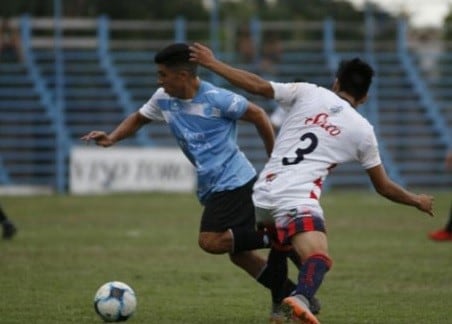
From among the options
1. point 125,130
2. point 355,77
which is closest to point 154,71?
point 125,130

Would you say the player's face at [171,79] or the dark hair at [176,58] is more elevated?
the dark hair at [176,58]

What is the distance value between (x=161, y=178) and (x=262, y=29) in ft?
20.0

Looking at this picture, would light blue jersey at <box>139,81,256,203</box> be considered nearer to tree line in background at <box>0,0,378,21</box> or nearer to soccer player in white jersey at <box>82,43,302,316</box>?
soccer player in white jersey at <box>82,43,302,316</box>

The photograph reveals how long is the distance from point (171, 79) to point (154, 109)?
51cm

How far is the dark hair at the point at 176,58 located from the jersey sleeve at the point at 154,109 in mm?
396

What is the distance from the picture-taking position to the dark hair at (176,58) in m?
9.12

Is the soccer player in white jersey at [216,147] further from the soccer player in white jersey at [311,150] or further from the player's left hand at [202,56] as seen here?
the player's left hand at [202,56]

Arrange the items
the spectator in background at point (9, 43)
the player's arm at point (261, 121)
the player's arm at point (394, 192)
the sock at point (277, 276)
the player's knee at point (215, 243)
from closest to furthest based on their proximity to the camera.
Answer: the player's arm at point (394, 192) → the sock at point (277, 276) → the player's knee at point (215, 243) → the player's arm at point (261, 121) → the spectator in background at point (9, 43)

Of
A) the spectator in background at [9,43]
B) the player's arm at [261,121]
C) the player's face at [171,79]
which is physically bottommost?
the spectator in background at [9,43]

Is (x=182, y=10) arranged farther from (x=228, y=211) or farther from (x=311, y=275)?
(x=311, y=275)

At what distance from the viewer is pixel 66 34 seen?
98.4 feet

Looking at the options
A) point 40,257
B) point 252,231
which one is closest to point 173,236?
point 40,257

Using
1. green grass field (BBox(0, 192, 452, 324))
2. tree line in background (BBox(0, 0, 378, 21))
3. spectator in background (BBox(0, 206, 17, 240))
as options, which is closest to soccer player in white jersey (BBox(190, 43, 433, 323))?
green grass field (BBox(0, 192, 452, 324))

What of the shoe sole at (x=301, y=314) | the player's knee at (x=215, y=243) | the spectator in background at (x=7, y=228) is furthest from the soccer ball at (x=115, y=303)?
the spectator in background at (x=7, y=228)
